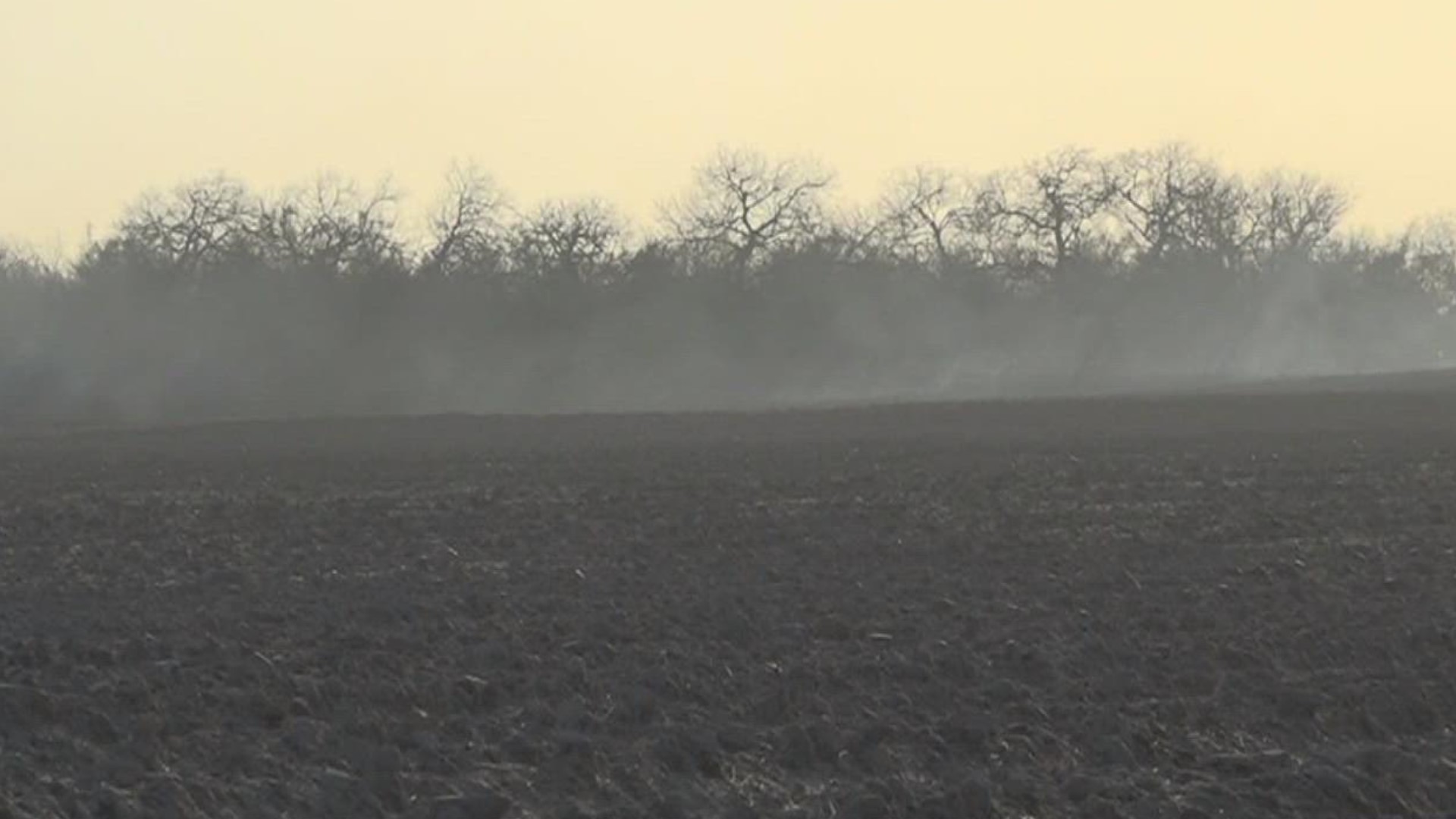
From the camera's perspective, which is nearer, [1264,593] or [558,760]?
[558,760]

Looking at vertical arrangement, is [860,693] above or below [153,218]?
below

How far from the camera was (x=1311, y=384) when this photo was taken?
2667 inches

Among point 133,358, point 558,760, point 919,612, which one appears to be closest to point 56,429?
point 133,358

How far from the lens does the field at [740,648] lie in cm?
970

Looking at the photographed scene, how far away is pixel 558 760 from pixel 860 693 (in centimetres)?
225

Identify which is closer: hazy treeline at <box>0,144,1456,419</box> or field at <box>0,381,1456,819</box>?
field at <box>0,381,1456,819</box>

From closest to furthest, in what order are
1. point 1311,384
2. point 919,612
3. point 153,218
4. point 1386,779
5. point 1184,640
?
point 1386,779, point 1184,640, point 919,612, point 1311,384, point 153,218

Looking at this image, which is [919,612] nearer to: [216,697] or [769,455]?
[216,697]

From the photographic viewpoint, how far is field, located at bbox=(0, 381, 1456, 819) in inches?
382

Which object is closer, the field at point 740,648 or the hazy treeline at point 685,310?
the field at point 740,648

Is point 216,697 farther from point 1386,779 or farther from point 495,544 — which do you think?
point 495,544

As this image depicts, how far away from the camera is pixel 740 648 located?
13492mm

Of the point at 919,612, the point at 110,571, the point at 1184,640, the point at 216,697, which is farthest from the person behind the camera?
the point at 110,571

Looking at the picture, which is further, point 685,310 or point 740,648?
point 685,310
